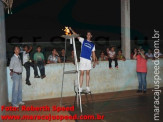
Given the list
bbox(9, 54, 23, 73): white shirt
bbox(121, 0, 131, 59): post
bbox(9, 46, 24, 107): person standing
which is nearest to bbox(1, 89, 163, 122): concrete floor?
bbox(9, 46, 24, 107): person standing

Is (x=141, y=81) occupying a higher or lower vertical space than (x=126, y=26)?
lower

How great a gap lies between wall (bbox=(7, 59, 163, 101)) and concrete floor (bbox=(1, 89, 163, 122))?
348 mm

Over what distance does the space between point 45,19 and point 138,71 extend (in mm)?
13411

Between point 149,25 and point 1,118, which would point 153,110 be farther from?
point 149,25

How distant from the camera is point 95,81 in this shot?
8.41 meters

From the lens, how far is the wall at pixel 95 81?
7.64 m

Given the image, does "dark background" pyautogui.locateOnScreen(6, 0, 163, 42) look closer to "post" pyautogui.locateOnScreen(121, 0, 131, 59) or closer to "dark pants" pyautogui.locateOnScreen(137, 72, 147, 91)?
"post" pyautogui.locateOnScreen(121, 0, 131, 59)

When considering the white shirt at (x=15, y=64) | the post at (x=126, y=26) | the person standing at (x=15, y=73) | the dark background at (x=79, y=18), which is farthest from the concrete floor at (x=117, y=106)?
the dark background at (x=79, y=18)

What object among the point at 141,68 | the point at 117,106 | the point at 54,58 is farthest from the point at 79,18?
the point at 117,106

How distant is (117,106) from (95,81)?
6.97ft

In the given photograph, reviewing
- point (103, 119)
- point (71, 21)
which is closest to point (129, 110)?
point (103, 119)

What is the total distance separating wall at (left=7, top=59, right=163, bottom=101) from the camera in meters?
7.64

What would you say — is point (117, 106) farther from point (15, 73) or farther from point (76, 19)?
point (76, 19)

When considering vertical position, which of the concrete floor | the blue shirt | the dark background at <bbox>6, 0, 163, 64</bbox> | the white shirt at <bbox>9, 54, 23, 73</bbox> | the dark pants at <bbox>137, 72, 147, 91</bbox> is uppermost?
the dark background at <bbox>6, 0, 163, 64</bbox>
